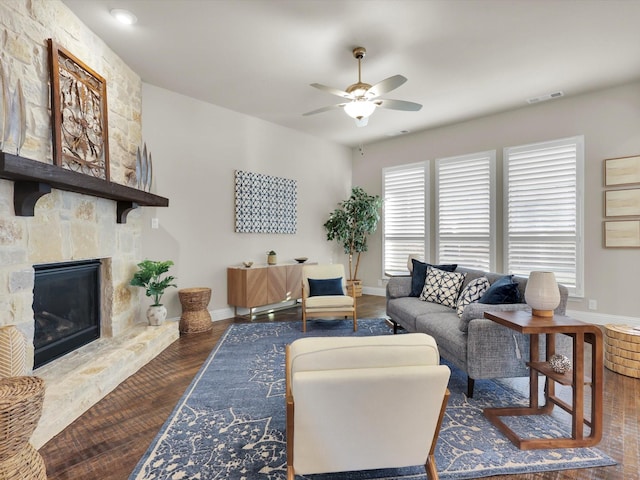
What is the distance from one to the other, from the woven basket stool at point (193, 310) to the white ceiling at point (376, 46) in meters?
2.63

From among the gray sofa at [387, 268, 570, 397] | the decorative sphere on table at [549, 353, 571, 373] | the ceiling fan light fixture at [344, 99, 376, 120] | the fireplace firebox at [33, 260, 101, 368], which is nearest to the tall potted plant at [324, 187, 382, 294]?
the ceiling fan light fixture at [344, 99, 376, 120]

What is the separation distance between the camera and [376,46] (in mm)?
3279

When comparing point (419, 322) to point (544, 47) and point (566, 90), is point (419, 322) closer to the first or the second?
point (544, 47)

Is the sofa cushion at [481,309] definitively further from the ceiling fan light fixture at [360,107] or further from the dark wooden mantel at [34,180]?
the dark wooden mantel at [34,180]

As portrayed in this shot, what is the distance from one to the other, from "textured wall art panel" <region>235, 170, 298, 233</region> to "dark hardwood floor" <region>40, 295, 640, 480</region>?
247cm

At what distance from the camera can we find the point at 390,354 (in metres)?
1.35

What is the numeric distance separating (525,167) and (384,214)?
8.49 ft

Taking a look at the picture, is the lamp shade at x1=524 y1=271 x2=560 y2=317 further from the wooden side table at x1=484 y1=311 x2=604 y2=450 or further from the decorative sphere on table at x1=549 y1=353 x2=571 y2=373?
the decorative sphere on table at x1=549 y1=353 x2=571 y2=373

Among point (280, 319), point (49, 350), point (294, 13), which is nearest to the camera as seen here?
point (49, 350)

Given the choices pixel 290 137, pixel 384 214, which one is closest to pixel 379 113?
pixel 290 137

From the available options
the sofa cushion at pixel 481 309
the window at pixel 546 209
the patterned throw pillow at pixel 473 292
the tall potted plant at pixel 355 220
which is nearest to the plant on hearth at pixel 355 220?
the tall potted plant at pixel 355 220

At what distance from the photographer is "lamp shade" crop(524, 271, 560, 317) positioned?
2.09 m

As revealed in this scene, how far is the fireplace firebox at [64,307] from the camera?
258 cm

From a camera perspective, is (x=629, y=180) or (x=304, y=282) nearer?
(x=629, y=180)
